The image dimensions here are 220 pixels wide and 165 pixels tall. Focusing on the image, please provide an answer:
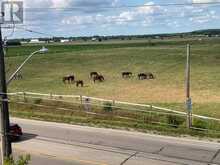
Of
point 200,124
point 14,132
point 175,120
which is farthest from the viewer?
point 175,120

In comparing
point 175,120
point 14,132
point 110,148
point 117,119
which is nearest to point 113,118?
point 117,119

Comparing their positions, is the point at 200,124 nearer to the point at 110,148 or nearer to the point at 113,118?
the point at 113,118

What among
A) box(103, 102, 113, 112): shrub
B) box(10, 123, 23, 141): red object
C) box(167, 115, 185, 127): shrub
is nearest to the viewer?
box(10, 123, 23, 141): red object

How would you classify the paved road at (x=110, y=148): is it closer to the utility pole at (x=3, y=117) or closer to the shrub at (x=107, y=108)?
the utility pole at (x=3, y=117)

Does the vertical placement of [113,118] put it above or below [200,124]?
above

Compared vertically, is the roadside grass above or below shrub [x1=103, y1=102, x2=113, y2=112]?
below

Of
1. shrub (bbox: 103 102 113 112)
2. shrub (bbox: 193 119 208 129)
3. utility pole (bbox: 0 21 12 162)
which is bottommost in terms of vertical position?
shrub (bbox: 193 119 208 129)

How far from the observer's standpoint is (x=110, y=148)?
23875mm

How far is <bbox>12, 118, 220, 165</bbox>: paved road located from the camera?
2144 cm

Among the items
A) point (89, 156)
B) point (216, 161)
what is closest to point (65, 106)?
point (89, 156)

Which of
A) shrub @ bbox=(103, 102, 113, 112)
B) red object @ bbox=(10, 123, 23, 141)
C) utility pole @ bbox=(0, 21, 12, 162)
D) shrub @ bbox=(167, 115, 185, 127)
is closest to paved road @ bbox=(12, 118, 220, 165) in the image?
red object @ bbox=(10, 123, 23, 141)

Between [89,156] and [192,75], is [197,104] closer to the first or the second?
[89,156]

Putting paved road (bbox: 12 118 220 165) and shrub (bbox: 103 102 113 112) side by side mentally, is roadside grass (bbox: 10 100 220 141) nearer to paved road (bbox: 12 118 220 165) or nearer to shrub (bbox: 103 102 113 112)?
shrub (bbox: 103 102 113 112)

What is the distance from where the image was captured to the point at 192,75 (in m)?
68.1
